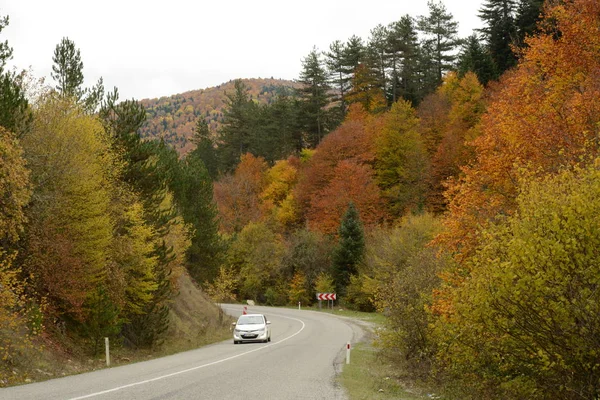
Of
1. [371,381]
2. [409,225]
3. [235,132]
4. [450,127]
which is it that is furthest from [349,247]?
[371,381]

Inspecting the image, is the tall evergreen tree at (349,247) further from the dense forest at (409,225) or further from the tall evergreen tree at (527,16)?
the tall evergreen tree at (527,16)

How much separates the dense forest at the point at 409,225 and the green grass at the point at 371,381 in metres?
0.78

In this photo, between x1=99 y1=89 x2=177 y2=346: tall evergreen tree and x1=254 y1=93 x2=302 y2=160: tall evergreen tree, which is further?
x1=254 y1=93 x2=302 y2=160: tall evergreen tree

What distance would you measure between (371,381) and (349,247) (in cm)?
4138

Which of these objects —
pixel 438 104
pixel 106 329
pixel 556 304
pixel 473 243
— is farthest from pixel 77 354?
pixel 438 104

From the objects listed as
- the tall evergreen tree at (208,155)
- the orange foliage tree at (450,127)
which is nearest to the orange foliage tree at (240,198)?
the tall evergreen tree at (208,155)

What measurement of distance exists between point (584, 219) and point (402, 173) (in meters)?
53.5

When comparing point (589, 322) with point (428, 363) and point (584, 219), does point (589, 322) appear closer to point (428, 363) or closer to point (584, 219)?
point (584, 219)

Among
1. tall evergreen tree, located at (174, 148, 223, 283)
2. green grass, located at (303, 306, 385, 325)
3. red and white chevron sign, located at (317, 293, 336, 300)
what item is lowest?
green grass, located at (303, 306, 385, 325)

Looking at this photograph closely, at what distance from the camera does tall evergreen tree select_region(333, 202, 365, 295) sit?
56.0 m

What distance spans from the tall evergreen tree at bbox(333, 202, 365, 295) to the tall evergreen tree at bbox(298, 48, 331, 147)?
24148 millimetres

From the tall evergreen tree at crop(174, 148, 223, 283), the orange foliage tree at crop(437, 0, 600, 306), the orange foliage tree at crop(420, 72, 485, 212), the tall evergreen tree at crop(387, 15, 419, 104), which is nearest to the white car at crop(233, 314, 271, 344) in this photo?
the orange foliage tree at crop(437, 0, 600, 306)

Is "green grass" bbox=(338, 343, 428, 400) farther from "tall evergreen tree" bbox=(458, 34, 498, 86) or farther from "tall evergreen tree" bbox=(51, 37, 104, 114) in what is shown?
"tall evergreen tree" bbox=(458, 34, 498, 86)

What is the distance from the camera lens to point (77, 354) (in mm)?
19859
